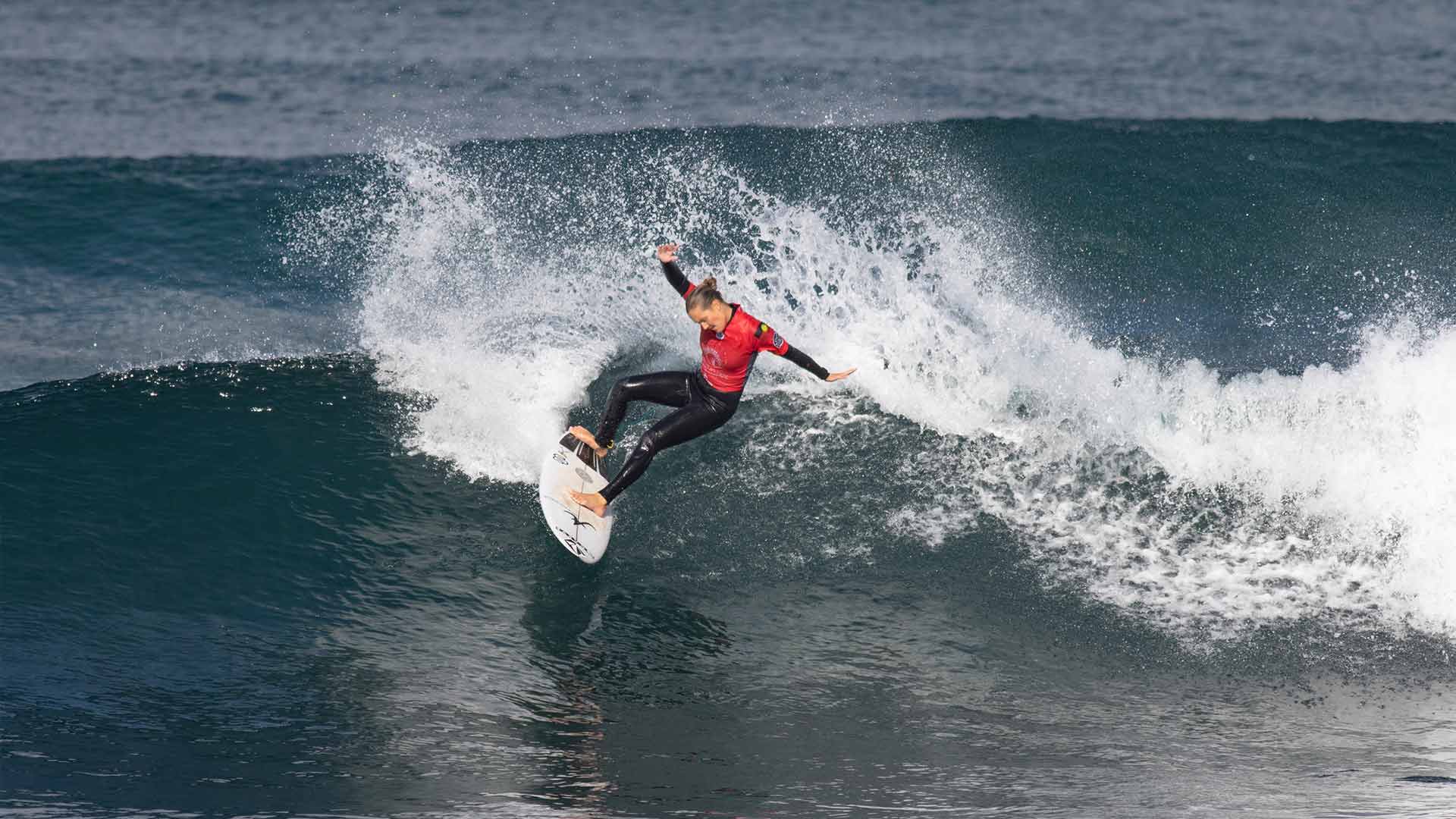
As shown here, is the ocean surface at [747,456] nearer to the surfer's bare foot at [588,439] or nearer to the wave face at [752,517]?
the wave face at [752,517]

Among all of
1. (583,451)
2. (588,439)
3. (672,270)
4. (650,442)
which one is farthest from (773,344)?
(583,451)

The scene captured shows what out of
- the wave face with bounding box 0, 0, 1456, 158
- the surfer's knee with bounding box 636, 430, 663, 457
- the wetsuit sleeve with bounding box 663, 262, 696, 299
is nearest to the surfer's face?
the wetsuit sleeve with bounding box 663, 262, 696, 299

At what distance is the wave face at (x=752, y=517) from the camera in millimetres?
6703

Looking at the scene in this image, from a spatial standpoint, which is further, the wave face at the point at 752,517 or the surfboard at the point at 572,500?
the surfboard at the point at 572,500

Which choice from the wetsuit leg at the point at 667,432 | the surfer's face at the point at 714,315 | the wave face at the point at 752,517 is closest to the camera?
the wave face at the point at 752,517

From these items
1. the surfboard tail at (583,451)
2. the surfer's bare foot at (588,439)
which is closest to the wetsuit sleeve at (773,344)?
the surfer's bare foot at (588,439)

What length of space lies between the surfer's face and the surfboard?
4.70 ft

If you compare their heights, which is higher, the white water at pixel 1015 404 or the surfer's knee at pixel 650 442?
the white water at pixel 1015 404

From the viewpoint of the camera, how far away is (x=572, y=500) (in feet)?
27.2

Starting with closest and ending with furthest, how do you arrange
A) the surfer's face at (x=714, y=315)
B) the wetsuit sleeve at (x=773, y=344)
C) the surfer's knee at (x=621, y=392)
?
the surfer's face at (x=714, y=315) < the wetsuit sleeve at (x=773, y=344) < the surfer's knee at (x=621, y=392)

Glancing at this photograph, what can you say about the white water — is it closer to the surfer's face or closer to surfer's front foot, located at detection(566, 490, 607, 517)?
surfer's front foot, located at detection(566, 490, 607, 517)

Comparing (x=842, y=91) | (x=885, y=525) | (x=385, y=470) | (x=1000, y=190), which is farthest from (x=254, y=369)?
(x=842, y=91)

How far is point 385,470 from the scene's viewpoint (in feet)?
30.6

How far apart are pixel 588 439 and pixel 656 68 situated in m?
10.6
